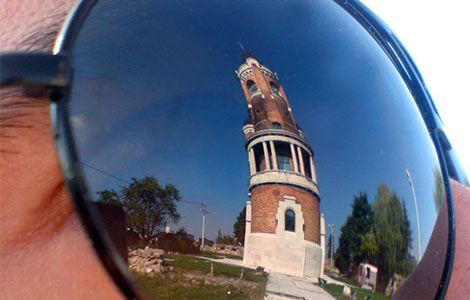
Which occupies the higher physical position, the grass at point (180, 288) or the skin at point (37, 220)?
the skin at point (37, 220)

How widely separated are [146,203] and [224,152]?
0.68ft

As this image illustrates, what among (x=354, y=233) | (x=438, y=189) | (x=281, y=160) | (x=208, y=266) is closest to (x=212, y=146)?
(x=281, y=160)

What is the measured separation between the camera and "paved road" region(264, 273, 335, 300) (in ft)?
2.27

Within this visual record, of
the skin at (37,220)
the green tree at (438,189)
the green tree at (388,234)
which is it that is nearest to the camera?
the skin at (37,220)

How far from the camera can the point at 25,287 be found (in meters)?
0.64

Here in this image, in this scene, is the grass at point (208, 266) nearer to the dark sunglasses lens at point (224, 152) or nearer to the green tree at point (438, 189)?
the dark sunglasses lens at point (224, 152)

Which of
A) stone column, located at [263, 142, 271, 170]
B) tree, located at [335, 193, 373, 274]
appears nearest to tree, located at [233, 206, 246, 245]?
stone column, located at [263, 142, 271, 170]

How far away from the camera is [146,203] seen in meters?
0.68

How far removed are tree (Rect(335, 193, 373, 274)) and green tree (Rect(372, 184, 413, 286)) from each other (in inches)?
0.9

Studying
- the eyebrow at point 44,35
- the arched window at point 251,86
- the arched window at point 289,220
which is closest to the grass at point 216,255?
the arched window at point 289,220

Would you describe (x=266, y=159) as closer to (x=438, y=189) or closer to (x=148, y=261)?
(x=148, y=261)

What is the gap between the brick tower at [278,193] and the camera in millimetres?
678

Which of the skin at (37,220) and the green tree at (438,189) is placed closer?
the skin at (37,220)

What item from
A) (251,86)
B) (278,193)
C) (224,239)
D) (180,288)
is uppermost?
(251,86)
